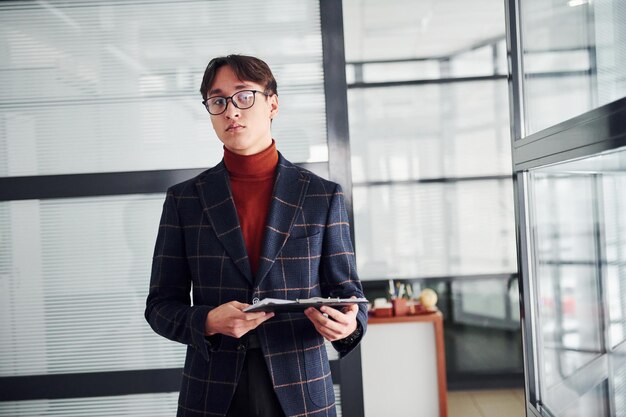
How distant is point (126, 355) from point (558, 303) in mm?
1709

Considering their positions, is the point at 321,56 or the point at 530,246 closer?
the point at 530,246

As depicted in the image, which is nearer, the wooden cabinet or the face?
the face

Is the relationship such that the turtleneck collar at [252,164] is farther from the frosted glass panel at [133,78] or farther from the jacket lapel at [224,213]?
the frosted glass panel at [133,78]

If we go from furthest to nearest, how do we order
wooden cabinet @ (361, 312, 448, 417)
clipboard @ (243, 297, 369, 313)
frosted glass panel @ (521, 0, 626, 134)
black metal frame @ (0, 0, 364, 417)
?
wooden cabinet @ (361, 312, 448, 417) → black metal frame @ (0, 0, 364, 417) → frosted glass panel @ (521, 0, 626, 134) → clipboard @ (243, 297, 369, 313)

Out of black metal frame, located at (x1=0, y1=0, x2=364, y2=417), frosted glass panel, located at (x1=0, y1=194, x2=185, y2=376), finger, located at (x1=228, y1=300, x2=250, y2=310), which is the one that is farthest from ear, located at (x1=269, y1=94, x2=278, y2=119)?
frosted glass panel, located at (x1=0, y1=194, x2=185, y2=376)

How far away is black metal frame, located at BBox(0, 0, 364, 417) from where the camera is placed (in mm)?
2756

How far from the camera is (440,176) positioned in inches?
221

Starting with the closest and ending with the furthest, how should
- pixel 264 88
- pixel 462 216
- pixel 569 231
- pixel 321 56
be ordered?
1. pixel 264 88
2. pixel 569 231
3. pixel 321 56
4. pixel 462 216

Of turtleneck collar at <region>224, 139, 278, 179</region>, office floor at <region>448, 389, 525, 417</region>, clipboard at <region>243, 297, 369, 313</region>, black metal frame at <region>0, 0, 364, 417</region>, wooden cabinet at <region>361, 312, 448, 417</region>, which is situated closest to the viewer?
clipboard at <region>243, 297, 369, 313</region>

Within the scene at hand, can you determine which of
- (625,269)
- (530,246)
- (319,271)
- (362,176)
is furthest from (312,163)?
(362,176)

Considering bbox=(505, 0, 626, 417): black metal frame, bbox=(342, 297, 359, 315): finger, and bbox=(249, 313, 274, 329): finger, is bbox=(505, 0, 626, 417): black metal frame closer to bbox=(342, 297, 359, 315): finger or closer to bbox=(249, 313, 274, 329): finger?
bbox=(342, 297, 359, 315): finger

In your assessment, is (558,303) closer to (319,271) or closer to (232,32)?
(319,271)

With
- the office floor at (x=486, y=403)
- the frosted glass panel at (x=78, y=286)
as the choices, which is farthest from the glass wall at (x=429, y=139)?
the frosted glass panel at (x=78, y=286)

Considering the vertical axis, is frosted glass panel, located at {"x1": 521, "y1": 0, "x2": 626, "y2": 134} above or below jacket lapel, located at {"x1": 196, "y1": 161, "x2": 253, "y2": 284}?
above
